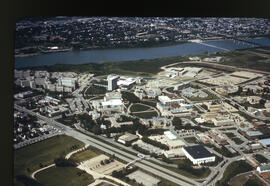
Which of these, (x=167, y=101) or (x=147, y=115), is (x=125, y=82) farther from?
(x=147, y=115)

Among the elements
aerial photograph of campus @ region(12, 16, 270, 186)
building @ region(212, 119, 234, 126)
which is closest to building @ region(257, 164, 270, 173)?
aerial photograph of campus @ region(12, 16, 270, 186)

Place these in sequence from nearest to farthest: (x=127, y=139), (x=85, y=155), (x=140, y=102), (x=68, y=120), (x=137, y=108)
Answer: (x=85, y=155) < (x=127, y=139) < (x=68, y=120) < (x=137, y=108) < (x=140, y=102)

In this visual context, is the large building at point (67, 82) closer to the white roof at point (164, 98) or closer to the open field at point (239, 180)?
the white roof at point (164, 98)

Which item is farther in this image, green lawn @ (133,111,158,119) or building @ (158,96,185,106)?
building @ (158,96,185,106)

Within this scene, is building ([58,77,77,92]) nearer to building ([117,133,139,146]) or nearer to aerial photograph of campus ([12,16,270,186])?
aerial photograph of campus ([12,16,270,186])

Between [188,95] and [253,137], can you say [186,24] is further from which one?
[253,137]

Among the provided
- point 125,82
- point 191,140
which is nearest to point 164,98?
point 125,82

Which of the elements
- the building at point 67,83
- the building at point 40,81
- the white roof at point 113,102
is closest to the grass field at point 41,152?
the white roof at point 113,102
